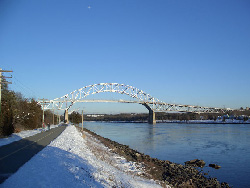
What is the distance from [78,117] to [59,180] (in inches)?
1856

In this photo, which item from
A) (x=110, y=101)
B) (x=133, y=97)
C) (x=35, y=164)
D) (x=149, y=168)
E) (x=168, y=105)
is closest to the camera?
(x=35, y=164)

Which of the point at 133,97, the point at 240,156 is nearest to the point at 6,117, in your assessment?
the point at 240,156

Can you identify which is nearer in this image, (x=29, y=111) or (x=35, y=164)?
(x=35, y=164)

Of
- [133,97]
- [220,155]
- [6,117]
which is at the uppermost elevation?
[133,97]

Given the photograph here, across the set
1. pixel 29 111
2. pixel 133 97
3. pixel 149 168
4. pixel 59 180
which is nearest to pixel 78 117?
pixel 29 111

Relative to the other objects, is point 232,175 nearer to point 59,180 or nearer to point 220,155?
point 220,155

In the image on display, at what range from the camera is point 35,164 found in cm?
808

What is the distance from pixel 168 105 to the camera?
12312 centimetres

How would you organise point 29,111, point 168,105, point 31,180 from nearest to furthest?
1. point 31,180
2. point 29,111
3. point 168,105

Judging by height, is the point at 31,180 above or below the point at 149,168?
above

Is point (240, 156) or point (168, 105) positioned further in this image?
point (168, 105)

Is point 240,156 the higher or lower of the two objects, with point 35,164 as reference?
lower

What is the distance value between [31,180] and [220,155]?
15.6 m

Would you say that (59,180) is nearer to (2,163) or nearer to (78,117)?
(2,163)
